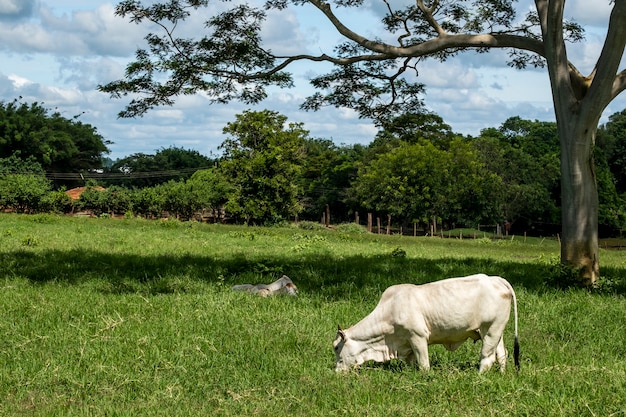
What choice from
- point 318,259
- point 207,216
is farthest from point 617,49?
point 207,216

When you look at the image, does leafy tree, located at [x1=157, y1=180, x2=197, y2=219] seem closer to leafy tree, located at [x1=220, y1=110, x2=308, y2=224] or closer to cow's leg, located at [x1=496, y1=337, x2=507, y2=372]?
leafy tree, located at [x1=220, y1=110, x2=308, y2=224]

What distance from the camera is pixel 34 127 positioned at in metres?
80.6

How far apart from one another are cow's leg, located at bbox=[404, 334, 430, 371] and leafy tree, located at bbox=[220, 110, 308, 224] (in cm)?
4697

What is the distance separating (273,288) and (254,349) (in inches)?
157

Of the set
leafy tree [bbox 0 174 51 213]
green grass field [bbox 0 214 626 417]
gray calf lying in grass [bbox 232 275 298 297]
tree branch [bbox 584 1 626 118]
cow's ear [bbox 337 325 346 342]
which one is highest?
tree branch [bbox 584 1 626 118]

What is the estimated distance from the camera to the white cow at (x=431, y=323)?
683 cm

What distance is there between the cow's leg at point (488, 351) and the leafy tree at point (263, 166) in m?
47.0

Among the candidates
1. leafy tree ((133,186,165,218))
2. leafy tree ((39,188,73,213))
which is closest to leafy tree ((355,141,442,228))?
leafy tree ((133,186,165,218))

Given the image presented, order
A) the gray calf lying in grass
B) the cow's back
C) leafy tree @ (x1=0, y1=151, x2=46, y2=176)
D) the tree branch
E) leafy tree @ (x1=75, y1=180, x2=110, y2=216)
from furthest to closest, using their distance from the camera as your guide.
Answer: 1. leafy tree @ (x1=0, y1=151, x2=46, y2=176)
2. leafy tree @ (x1=75, y1=180, x2=110, y2=216)
3. the tree branch
4. the gray calf lying in grass
5. the cow's back

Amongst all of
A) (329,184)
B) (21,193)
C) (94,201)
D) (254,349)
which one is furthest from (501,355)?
(329,184)

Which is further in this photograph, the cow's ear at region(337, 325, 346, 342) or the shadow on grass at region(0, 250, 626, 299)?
the shadow on grass at region(0, 250, 626, 299)

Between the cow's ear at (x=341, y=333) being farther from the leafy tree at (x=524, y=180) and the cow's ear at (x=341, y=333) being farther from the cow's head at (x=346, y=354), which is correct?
the leafy tree at (x=524, y=180)

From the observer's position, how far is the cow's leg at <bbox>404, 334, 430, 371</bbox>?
6.91 meters

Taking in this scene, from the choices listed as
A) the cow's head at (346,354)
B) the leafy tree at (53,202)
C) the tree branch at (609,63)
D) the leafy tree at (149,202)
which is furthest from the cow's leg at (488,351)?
the leafy tree at (149,202)
